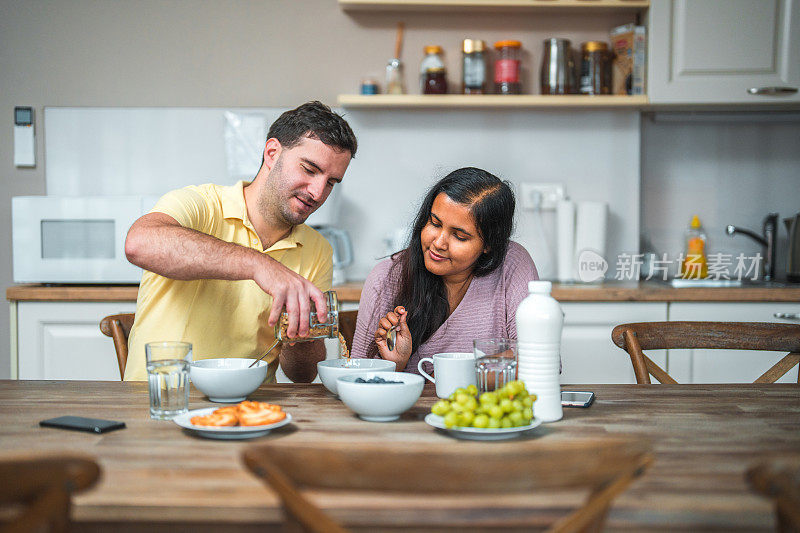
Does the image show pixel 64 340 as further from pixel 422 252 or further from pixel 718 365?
pixel 718 365

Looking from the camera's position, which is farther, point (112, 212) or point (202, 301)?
point (112, 212)

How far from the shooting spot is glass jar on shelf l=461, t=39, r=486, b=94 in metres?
3.03

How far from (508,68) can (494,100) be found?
0.19m

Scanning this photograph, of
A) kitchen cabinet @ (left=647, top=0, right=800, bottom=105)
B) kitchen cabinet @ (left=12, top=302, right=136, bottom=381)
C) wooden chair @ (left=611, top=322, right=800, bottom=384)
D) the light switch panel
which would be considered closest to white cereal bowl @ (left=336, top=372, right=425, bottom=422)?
wooden chair @ (left=611, top=322, right=800, bottom=384)

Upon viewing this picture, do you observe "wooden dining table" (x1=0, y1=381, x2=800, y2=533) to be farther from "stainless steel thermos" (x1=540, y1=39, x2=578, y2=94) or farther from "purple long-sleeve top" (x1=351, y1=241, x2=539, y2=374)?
"stainless steel thermos" (x1=540, y1=39, x2=578, y2=94)

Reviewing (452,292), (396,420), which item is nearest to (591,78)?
(452,292)

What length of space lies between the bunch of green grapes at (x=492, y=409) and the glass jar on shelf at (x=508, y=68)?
7.18 ft

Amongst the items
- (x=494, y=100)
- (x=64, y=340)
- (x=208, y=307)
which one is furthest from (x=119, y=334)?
(x=494, y=100)

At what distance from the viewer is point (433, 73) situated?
3041 mm

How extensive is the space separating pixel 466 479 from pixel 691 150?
3030mm

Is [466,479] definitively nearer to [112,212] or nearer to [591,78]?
[112,212]

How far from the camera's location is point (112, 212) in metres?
2.76

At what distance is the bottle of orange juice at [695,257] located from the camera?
3.14m

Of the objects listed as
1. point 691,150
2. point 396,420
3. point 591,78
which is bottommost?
point 396,420
